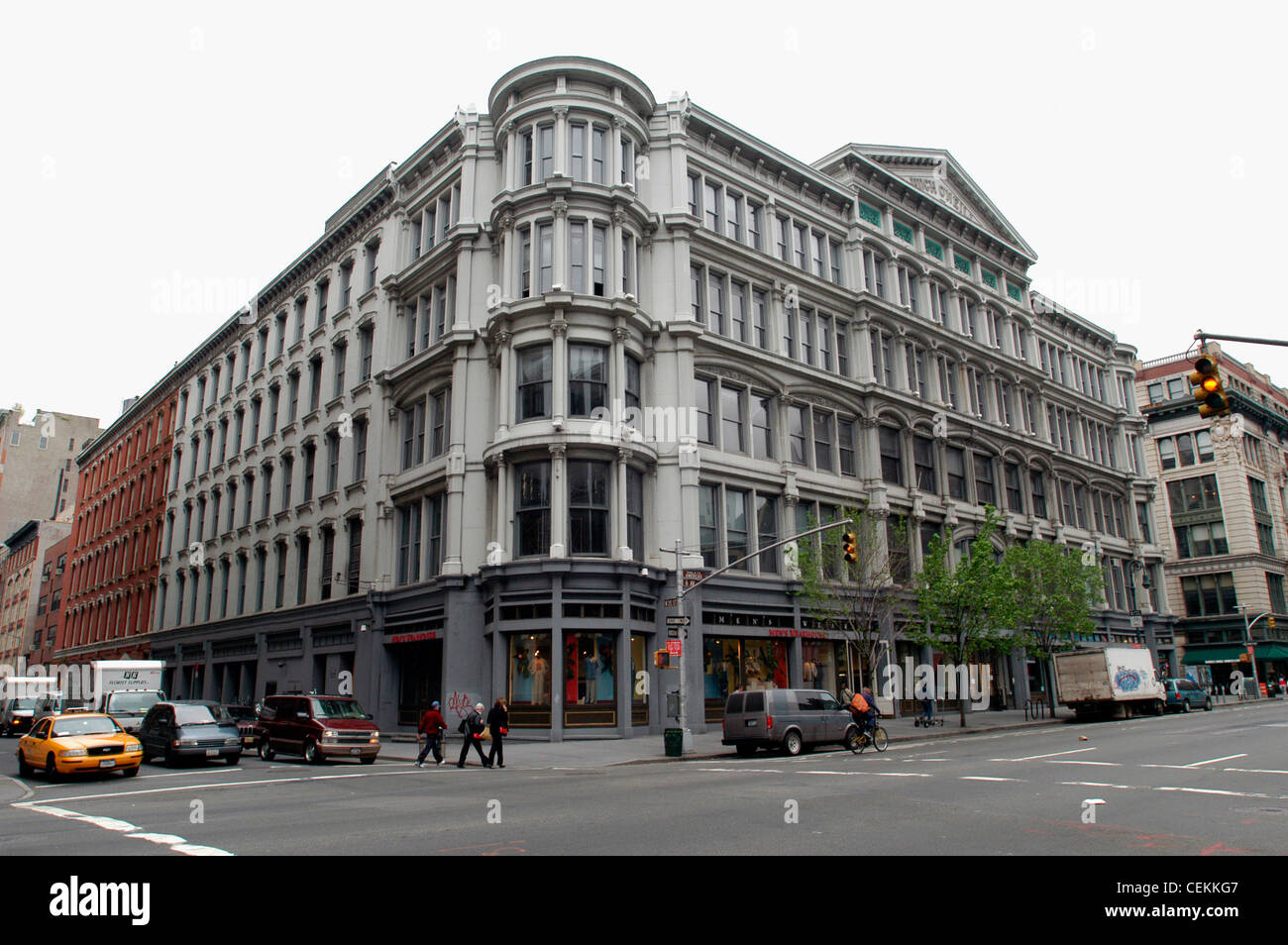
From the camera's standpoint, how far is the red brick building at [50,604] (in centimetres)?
7530

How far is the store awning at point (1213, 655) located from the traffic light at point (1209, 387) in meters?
67.0

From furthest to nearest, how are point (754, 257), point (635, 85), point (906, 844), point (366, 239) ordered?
1. point (366, 239)
2. point (754, 257)
3. point (635, 85)
4. point (906, 844)

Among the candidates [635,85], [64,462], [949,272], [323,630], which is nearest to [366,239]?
[635,85]

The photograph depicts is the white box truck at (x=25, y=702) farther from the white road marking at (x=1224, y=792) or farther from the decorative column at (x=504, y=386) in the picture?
the white road marking at (x=1224, y=792)

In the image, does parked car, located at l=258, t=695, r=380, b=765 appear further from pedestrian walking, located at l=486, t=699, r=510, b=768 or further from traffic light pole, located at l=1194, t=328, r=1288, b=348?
traffic light pole, located at l=1194, t=328, r=1288, b=348

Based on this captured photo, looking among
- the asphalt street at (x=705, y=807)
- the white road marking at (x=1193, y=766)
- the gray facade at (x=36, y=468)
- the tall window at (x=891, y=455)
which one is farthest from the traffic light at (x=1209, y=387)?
the gray facade at (x=36, y=468)

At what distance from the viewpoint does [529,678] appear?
95.5 feet

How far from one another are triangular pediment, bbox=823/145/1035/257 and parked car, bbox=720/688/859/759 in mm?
29404

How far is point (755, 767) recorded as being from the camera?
65.5 ft

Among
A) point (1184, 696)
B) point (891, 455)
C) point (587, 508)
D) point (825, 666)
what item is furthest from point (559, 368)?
point (1184, 696)

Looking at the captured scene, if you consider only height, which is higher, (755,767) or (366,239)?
(366,239)

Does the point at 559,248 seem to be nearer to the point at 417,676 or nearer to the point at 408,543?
the point at 408,543
